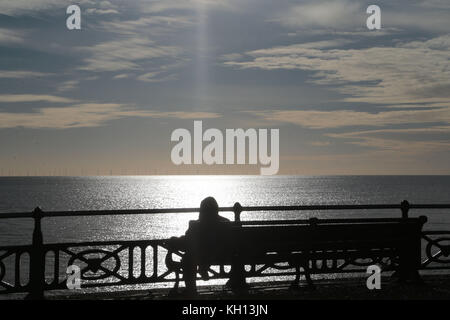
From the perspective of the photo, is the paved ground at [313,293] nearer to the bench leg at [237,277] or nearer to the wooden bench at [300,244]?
the bench leg at [237,277]

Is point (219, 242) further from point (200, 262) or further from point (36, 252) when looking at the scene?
point (36, 252)

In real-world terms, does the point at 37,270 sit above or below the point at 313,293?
above

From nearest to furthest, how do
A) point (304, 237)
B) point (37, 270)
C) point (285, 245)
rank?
point (37, 270) → point (285, 245) → point (304, 237)

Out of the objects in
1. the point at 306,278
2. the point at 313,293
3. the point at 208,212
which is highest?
the point at 208,212

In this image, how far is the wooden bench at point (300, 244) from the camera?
8.67 m

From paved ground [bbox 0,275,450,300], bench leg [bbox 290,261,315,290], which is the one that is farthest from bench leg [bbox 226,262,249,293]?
bench leg [bbox 290,261,315,290]

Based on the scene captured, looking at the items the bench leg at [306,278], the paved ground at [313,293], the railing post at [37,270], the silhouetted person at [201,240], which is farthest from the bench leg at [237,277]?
the railing post at [37,270]

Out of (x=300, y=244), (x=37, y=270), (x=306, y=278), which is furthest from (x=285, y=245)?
(x=37, y=270)

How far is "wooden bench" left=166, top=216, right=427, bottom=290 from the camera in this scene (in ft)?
28.5

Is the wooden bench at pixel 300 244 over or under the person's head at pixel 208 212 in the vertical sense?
under

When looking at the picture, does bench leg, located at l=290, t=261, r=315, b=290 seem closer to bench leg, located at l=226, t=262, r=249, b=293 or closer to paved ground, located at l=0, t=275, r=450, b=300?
paved ground, located at l=0, t=275, r=450, b=300

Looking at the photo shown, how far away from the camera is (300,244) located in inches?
352

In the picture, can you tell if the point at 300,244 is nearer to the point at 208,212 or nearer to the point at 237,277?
the point at 237,277
